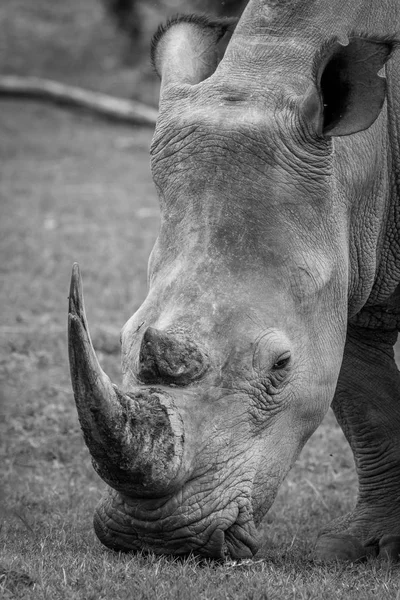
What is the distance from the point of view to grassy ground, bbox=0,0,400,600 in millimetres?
4555

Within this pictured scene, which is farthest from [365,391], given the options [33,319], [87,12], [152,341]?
[87,12]

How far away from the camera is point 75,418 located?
8203mm

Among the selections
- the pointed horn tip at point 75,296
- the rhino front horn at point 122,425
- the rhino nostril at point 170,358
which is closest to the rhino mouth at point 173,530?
the rhino front horn at point 122,425

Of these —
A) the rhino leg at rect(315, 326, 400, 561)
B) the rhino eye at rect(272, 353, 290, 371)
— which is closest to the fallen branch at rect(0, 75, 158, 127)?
the rhino leg at rect(315, 326, 400, 561)

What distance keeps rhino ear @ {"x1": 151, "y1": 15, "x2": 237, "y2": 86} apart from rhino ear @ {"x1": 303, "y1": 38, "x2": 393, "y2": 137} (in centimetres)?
96

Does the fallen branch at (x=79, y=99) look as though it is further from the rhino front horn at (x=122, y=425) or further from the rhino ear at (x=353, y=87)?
the rhino front horn at (x=122, y=425)

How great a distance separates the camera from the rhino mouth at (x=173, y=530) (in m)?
4.38

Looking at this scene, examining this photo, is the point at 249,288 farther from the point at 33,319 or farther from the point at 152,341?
the point at 33,319

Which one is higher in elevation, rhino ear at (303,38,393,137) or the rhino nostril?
rhino ear at (303,38,393,137)

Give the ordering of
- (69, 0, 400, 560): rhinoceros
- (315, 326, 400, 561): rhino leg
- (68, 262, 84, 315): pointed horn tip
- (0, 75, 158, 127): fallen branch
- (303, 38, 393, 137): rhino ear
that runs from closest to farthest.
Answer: (68, 262, 84, 315): pointed horn tip < (69, 0, 400, 560): rhinoceros < (303, 38, 393, 137): rhino ear < (315, 326, 400, 561): rhino leg < (0, 75, 158, 127): fallen branch

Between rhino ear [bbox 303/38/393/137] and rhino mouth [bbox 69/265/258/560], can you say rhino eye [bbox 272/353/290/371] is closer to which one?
rhino mouth [bbox 69/265/258/560]

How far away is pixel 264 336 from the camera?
4.62 m

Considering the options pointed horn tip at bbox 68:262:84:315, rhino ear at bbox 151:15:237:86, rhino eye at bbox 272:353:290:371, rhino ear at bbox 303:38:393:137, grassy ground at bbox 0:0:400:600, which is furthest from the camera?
rhino ear at bbox 151:15:237:86

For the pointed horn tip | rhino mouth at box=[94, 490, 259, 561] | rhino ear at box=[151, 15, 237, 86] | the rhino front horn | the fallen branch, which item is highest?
the fallen branch
